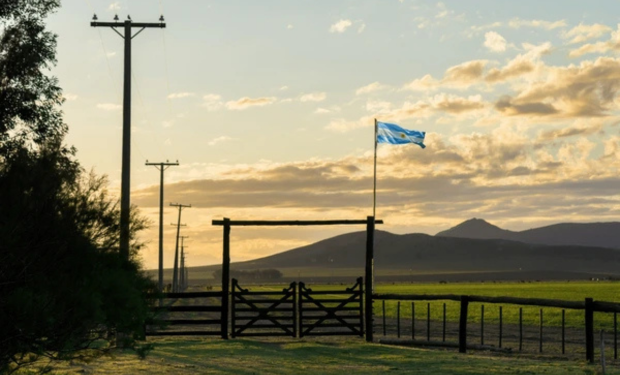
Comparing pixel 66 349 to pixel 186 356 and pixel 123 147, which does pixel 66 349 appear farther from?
pixel 123 147

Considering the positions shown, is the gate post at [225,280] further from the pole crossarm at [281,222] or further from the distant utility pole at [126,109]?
the distant utility pole at [126,109]

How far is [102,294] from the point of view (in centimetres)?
1700

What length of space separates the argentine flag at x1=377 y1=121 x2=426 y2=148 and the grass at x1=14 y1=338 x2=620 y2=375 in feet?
33.5

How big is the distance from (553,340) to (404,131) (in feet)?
32.4

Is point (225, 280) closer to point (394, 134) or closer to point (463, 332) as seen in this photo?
point (463, 332)

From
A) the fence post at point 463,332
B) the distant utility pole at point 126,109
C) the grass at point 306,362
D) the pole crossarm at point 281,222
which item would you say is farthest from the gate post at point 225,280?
the fence post at point 463,332

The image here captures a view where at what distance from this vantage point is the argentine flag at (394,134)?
37.2 m

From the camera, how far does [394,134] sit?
1473 inches

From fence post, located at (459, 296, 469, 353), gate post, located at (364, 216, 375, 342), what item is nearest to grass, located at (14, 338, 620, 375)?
fence post, located at (459, 296, 469, 353)

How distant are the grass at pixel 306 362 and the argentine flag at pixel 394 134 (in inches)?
402

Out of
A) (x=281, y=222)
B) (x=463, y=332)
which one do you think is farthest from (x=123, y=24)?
(x=463, y=332)

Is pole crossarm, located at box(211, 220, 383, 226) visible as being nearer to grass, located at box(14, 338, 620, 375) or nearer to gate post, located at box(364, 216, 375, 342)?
gate post, located at box(364, 216, 375, 342)

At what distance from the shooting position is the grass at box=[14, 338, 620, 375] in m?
21.9

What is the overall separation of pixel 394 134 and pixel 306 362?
1494 cm
